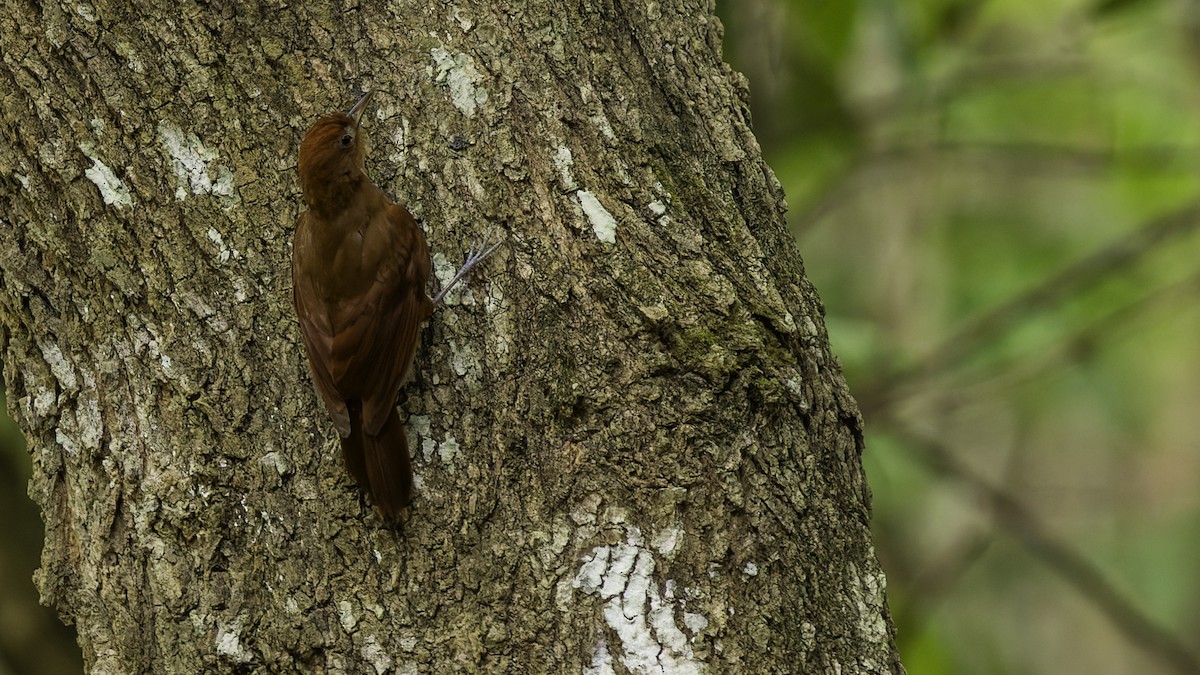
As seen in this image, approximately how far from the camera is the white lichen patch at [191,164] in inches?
95.8

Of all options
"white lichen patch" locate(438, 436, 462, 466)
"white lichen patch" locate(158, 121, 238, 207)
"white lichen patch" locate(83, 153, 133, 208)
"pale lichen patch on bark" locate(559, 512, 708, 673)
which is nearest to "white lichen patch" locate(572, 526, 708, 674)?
"pale lichen patch on bark" locate(559, 512, 708, 673)

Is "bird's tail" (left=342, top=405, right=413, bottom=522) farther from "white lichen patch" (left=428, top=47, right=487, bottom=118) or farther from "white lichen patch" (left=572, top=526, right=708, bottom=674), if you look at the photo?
"white lichen patch" (left=428, top=47, right=487, bottom=118)

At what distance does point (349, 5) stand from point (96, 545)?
45.1 inches

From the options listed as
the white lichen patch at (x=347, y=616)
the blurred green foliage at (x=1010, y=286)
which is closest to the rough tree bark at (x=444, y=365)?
the white lichen patch at (x=347, y=616)

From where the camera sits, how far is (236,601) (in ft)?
7.66

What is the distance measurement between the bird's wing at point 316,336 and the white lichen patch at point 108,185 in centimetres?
32

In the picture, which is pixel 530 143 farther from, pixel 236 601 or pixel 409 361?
pixel 236 601

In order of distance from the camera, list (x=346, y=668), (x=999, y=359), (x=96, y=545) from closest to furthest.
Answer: (x=346, y=668), (x=96, y=545), (x=999, y=359)

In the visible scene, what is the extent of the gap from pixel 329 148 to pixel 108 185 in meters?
0.42

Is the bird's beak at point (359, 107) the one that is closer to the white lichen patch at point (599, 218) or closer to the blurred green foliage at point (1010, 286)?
the white lichen patch at point (599, 218)

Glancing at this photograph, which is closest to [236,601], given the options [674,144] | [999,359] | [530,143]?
[530,143]

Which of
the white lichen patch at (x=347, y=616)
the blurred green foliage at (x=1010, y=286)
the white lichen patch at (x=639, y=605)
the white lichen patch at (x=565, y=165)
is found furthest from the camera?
the blurred green foliage at (x=1010, y=286)

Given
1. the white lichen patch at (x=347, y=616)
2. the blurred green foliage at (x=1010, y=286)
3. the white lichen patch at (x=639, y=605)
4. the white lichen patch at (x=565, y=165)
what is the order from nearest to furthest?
1. the white lichen patch at (x=639, y=605)
2. the white lichen patch at (x=347, y=616)
3. the white lichen patch at (x=565, y=165)
4. the blurred green foliage at (x=1010, y=286)

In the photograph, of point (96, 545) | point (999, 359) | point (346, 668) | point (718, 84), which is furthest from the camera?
point (999, 359)
